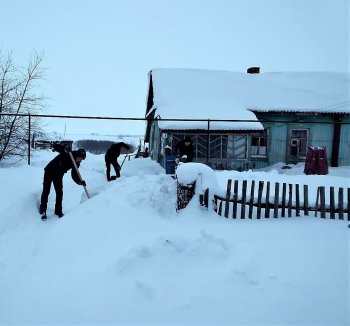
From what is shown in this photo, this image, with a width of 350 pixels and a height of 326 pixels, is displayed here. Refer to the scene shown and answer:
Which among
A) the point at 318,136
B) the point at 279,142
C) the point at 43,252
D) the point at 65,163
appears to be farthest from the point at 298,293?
the point at 318,136

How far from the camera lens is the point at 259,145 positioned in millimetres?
14984

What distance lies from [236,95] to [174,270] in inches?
526

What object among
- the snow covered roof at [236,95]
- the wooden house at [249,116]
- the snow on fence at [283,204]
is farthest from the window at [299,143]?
the snow on fence at [283,204]

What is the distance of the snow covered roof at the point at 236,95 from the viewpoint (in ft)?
42.0

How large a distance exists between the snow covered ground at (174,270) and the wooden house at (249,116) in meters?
7.89

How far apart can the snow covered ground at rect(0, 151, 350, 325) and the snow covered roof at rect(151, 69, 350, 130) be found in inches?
310

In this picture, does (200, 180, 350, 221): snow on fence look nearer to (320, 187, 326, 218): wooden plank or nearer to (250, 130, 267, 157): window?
(320, 187, 326, 218): wooden plank

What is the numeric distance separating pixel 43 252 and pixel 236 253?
2379 millimetres

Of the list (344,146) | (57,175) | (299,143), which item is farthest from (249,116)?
(57,175)

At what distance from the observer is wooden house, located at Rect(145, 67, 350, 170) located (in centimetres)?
1278

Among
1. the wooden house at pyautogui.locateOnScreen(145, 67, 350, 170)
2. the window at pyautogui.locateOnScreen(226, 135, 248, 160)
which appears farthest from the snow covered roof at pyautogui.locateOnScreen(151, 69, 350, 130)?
the window at pyautogui.locateOnScreen(226, 135, 248, 160)

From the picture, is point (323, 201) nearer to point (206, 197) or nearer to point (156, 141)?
point (206, 197)

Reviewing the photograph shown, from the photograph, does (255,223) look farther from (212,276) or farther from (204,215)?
(212,276)

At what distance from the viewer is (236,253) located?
10.4ft
